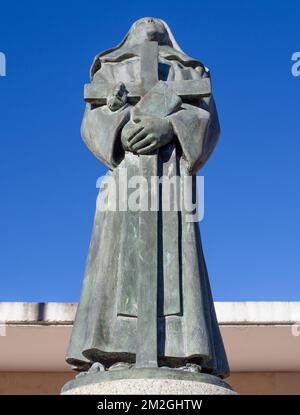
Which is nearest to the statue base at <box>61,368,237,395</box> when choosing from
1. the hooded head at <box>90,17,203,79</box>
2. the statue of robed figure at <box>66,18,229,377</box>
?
the statue of robed figure at <box>66,18,229,377</box>

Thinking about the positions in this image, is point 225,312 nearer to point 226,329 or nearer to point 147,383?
point 226,329

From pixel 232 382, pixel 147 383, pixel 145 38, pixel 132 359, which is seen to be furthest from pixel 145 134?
pixel 232 382

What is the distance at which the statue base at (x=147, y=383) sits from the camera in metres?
4.08

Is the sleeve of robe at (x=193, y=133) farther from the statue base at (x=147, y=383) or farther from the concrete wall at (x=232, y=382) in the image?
the concrete wall at (x=232, y=382)

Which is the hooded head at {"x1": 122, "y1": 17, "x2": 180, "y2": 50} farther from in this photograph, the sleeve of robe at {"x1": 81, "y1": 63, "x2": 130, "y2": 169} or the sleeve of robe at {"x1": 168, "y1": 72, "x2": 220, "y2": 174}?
the sleeve of robe at {"x1": 168, "y1": 72, "x2": 220, "y2": 174}

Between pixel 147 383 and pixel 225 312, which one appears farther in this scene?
pixel 225 312

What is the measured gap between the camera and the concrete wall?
39.6ft

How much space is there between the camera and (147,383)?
409 cm

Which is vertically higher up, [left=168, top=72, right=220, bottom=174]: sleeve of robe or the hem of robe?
[left=168, top=72, right=220, bottom=174]: sleeve of robe

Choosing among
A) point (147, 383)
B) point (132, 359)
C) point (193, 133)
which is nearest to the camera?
point (147, 383)

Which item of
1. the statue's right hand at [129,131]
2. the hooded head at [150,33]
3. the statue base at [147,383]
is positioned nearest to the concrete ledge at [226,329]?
the hooded head at [150,33]

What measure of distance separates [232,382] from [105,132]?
26.6ft
